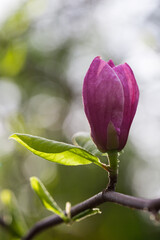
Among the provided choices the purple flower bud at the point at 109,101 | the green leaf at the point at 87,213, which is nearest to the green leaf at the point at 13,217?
the green leaf at the point at 87,213

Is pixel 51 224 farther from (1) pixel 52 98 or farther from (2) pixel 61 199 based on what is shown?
(1) pixel 52 98

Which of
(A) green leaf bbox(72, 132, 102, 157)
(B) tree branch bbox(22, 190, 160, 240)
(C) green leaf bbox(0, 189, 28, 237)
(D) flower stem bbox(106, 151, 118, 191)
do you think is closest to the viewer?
(B) tree branch bbox(22, 190, 160, 240)

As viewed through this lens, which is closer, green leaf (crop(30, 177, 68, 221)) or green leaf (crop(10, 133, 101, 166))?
green leaf (crop(10, 133, 101, 166))

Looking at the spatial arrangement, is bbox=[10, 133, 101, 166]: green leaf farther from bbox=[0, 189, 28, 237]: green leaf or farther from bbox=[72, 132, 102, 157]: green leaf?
bbox=[0, 189, 28, 237]: green leaf

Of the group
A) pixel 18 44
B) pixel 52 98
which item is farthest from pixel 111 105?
pixel 52 98

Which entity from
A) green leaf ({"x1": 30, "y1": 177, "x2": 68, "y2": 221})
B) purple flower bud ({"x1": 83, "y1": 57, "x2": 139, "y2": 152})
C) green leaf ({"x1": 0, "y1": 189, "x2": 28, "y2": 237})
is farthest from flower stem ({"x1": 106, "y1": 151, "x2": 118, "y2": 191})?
green leaf ({"x1": 0, "y1": 189, "x2": 28, "y2": 237})

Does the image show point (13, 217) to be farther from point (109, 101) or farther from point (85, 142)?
point (109, 101)
